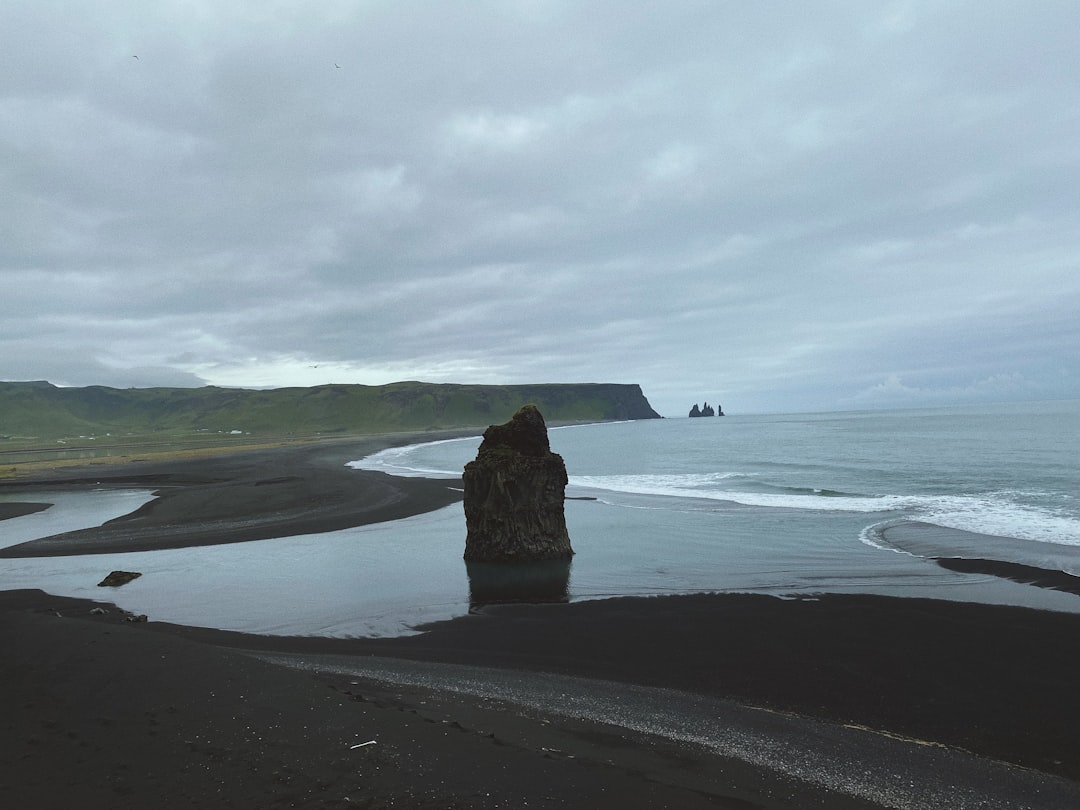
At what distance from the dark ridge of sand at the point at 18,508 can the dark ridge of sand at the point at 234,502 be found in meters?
7.40

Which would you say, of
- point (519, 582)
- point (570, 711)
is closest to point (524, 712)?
point (570, 711)

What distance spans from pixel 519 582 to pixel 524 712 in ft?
33.7

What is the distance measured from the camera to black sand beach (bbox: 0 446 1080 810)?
7.50 metres

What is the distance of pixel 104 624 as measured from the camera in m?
14.0

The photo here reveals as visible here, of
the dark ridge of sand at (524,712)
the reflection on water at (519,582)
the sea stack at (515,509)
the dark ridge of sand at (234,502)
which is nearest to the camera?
the dark ridge of sand at (524,712)

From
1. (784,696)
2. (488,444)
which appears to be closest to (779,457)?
(488,444)

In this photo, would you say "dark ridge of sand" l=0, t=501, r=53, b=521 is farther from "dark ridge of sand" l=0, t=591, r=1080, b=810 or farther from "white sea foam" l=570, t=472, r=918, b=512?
"white sea foam" l=570, t=472, r=918, b=512

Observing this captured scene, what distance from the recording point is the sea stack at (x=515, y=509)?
23391 mm

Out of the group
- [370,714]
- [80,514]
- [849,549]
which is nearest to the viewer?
[370,714]

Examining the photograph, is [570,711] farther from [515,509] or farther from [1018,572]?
[1018,572]

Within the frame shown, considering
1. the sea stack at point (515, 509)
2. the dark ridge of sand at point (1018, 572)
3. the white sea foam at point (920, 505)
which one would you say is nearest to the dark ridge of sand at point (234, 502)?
the sea stack at point (515, 509)

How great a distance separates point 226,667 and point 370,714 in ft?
11.6

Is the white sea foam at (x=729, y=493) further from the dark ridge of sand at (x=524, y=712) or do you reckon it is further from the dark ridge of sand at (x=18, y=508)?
the dark ridge of sand at (x=18, y=508)

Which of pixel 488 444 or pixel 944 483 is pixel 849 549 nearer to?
pixel 488 444
